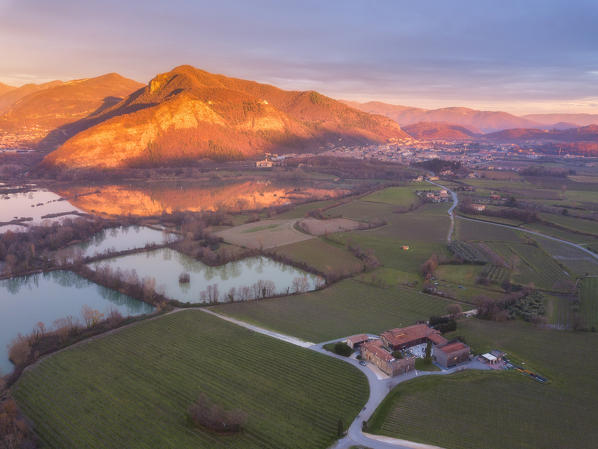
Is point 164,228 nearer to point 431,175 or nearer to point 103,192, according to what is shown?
point 103,192

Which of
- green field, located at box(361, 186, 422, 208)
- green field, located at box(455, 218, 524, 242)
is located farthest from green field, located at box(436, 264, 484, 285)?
green field, located at box(361, 186, 422, 208)

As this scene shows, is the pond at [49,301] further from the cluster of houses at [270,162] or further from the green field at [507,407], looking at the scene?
the cluster of houses at [270,162]

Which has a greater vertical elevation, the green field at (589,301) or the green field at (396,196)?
the green field at (396,196)

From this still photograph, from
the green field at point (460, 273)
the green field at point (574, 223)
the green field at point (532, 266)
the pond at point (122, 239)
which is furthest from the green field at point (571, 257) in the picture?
the pond at point (122, 239)

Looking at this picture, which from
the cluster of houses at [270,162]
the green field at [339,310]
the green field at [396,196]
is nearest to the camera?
the green field at [339,310]

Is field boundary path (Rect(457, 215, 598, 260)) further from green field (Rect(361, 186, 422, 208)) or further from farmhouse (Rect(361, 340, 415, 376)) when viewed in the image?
farmhouse (Rect(361, 340, 415, 376))

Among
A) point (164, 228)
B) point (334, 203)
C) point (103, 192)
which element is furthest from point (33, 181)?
point (334, 203)
